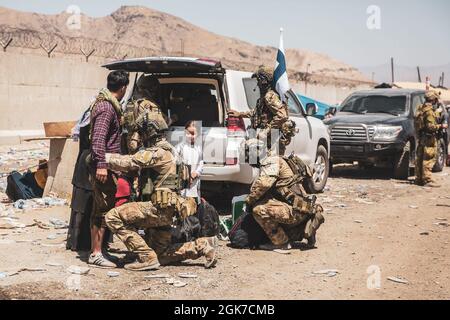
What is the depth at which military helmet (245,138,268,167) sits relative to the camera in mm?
6598

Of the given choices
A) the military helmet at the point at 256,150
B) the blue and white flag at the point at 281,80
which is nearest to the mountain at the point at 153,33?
the blue and white flag at the point at 281,80

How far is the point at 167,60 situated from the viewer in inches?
265

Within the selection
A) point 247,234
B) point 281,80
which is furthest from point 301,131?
point 247,234

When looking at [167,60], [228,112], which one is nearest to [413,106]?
[228,112]

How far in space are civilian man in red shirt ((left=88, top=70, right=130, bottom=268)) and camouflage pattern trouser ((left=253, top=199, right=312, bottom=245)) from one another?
5.04ft

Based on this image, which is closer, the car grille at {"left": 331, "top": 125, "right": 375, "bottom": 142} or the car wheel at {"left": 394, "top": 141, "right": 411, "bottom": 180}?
the car grille at {"left": 331, "top": 125, "right": 375, "bottom": 142}

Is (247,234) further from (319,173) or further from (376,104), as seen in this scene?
(376,104)

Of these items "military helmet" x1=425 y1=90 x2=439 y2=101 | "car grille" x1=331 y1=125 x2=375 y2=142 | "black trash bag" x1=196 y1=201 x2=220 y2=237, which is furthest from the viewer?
"car grille" x1=331 y1=125 x2=375 y2=142

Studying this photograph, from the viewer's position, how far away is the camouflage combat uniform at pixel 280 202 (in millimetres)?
6270

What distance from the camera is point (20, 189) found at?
871 cm

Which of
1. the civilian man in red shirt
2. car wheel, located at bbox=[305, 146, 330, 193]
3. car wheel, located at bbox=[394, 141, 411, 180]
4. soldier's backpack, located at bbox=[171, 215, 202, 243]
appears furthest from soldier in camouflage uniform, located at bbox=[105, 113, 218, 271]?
car wheel, located at bbox=[394, 141, 411, 180]

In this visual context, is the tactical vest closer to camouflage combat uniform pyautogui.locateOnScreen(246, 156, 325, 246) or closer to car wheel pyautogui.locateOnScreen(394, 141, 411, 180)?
camouflage combat uniform pyautogui.locateOnScreen(246, 156, 325, 246)
